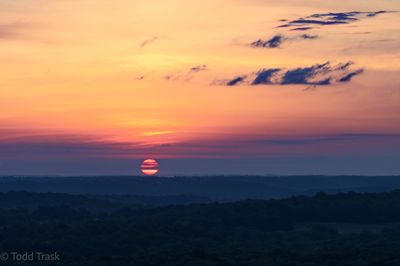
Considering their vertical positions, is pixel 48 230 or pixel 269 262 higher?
pixel 48 230

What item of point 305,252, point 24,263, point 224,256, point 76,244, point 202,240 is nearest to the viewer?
point 24,263

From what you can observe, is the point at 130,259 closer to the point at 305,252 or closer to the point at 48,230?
the point at 305,252

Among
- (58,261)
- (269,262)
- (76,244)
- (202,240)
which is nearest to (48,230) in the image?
(76,244)

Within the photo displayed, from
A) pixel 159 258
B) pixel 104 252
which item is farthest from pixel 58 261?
pixel 104 252

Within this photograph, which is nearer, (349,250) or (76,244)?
(349,250)

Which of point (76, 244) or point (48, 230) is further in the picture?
point (48, 230)

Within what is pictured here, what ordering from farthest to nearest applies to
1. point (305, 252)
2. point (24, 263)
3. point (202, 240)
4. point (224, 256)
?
point (202, 240) → point (305, 252) → point (224, 256) → point (24, 263)

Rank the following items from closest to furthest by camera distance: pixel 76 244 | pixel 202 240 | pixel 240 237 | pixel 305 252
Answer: pixel 305 252
pixel 76 244
pixel 202 240
pixel 240 237

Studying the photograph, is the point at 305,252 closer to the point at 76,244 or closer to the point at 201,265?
the point at 201,265

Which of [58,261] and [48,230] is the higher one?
[48,230]
